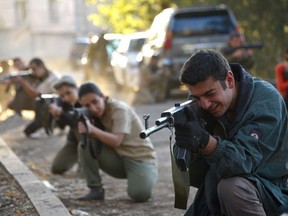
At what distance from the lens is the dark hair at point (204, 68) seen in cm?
381

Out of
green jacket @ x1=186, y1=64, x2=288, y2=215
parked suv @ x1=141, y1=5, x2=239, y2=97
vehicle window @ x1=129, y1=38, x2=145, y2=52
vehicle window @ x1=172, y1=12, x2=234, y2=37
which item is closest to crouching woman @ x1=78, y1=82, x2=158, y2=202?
green jacket @ x1=186, y1=64, x2=288, y2=215

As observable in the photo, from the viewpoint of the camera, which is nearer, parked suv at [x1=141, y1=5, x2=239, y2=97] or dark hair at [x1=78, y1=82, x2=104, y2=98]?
dark hair at [x1=78, y1=82, x2=104, y2=98]

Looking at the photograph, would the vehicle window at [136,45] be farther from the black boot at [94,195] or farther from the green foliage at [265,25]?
the black boot at [94,195]

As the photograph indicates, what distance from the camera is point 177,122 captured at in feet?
12.2

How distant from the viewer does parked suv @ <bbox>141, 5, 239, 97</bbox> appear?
15711 mm

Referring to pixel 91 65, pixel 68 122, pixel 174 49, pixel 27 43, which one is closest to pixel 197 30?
pixel 174 49

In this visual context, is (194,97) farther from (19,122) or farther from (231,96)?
(19,122)

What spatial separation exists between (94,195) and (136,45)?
15101 millimetres

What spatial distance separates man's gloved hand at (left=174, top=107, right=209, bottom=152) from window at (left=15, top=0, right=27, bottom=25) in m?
50.5

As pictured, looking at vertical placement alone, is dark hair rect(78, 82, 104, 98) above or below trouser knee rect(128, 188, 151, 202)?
above

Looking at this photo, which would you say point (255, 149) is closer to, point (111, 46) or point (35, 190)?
point (35, 190)

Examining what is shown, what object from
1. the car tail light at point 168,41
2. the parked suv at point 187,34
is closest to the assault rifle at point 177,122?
the parked suv at point 187,34

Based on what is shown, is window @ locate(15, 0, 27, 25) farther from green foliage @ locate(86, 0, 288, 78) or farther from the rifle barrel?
the rifle barrel

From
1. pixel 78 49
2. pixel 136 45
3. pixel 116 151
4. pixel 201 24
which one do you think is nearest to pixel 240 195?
pixel 116 151
